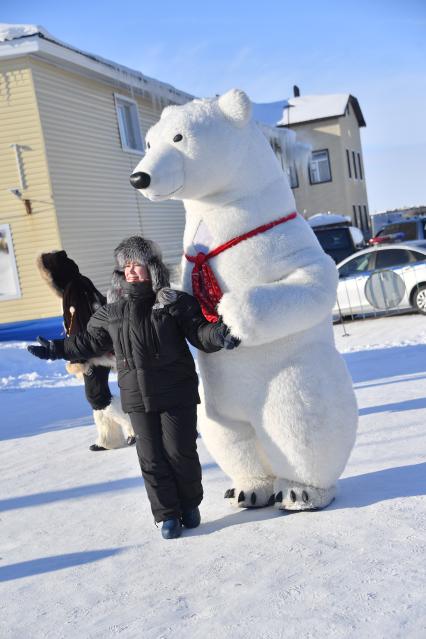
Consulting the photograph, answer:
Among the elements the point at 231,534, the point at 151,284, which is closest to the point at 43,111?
the point at 151,284

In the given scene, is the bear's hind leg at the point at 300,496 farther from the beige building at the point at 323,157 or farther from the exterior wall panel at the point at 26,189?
the beige building at the point at 323,157

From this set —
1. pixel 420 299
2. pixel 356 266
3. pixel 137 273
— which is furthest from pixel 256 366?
pixel 356 266

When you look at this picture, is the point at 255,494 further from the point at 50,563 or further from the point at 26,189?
the point at 26,189

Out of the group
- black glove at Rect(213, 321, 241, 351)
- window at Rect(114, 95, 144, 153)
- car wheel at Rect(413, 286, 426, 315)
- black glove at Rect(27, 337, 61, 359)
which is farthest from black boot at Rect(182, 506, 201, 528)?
window at Rect(114, 95, 144, 153)

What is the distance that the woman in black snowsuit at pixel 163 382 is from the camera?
3.12 metres

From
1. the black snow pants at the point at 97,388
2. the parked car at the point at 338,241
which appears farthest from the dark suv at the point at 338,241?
the black snow pants at the point at 97,388

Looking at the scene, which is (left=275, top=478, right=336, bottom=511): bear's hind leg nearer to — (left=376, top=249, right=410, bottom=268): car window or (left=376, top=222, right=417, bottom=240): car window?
(left=376, top=249, right=410, bottom=268): car window

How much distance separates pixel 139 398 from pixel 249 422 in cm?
55

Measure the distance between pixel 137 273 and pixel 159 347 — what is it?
1.33 ft

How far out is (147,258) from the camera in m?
3.28

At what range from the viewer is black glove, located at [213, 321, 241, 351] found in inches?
114

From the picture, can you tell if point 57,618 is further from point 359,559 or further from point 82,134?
point 82,134

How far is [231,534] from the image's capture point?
120 inches

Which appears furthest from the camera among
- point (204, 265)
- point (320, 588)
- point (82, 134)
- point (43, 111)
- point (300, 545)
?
point (82, 134)
